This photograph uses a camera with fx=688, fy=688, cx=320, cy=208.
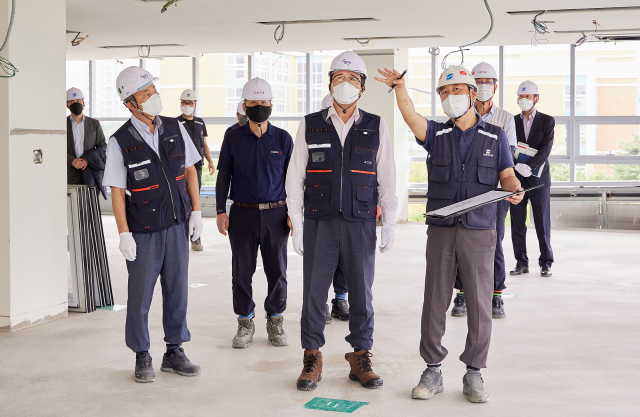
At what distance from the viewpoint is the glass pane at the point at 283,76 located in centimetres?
1269

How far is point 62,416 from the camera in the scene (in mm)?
3107

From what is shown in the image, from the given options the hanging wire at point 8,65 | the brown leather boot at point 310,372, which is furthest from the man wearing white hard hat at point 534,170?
the hanging wire at point 8,65

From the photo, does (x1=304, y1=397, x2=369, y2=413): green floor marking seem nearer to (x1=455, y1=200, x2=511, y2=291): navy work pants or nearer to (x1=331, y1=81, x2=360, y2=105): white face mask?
(x1=331, y1=81, x2=360, y2=105): white face mask

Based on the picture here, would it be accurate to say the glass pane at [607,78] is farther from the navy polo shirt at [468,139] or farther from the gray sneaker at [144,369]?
the gray sneaker at [144,369]

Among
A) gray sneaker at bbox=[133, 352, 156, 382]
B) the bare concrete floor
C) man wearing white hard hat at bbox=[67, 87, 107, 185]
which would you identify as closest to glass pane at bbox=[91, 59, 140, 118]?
man wearing white hard hat at bbox=[67, 87, 107, 185]

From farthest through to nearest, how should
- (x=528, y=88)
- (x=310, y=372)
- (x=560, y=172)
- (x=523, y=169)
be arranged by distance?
1. (x=560, y=172)
2. (x=528, y=88)
3. (x=523, y=169)
4. (x=310, y=372)

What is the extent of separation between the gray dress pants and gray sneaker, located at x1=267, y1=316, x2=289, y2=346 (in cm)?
113

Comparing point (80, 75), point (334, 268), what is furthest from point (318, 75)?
point (334, 268)

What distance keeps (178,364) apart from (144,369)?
192mm

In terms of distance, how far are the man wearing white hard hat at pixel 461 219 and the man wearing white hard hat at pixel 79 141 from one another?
3.74m

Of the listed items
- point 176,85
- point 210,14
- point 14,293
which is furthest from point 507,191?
point 176,85

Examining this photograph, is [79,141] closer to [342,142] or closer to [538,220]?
[342,142]

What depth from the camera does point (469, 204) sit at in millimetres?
3092

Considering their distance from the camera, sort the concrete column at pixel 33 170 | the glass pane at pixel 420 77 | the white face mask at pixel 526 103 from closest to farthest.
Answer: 1. the concrete column at pixel 33 170
2. the white face mask at pixel 526 103
3. the glass pane at pixel 420 77
